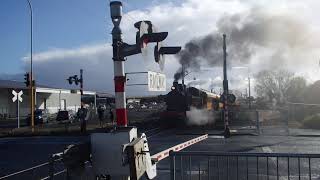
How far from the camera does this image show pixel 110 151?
7621mm

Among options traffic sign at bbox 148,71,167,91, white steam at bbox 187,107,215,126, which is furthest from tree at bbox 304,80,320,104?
traffic sign at bbox 148,71,167,91

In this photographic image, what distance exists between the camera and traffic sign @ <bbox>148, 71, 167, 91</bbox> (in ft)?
28.7

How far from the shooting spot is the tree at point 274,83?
361 feet

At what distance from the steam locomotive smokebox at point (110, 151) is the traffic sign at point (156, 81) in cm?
126

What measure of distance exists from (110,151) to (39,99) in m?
75.8

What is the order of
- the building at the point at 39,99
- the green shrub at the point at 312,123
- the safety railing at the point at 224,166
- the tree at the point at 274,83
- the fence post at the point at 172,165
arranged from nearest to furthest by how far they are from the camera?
the safety railing at the point at 224,166
the fence post at the point at 172,165
the green shrub at the point at 312,123
the building at the point at 39,99
the tree at the point at 274,83

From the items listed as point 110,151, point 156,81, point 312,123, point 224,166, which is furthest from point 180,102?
point 110,151

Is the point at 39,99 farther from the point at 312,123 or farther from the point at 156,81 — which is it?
the point at 156,81

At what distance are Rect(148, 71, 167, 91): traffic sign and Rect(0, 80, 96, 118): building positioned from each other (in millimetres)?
62708

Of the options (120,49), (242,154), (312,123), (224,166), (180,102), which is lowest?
(312,123)

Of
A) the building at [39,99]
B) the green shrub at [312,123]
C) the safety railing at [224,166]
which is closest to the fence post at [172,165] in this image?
the safety railing at [224,166]

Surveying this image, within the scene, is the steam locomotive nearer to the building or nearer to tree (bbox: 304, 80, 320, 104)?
the building

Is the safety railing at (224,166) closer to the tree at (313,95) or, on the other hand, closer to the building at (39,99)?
the building at (39,99)

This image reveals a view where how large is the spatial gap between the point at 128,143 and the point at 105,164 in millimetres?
587
